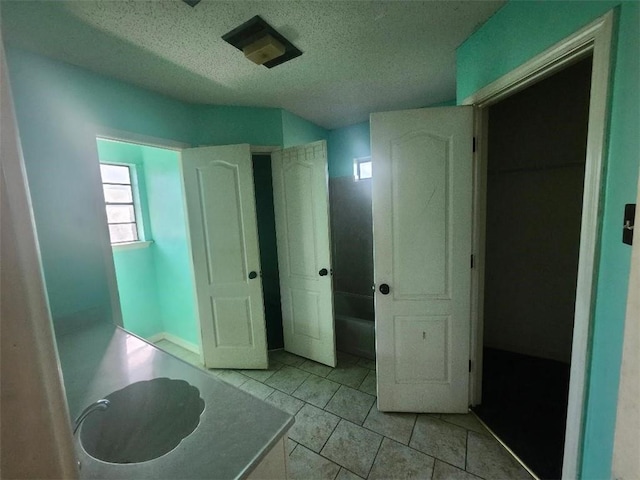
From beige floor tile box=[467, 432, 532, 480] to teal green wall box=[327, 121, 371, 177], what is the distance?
265 centimetres

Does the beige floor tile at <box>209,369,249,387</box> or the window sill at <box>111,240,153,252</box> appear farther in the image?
the window sill at <box>111,240,153,252</box>

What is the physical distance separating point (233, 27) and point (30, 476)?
1.70 metres

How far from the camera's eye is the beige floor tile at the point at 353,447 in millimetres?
1440

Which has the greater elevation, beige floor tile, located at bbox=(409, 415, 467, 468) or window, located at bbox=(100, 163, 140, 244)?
window, located at bbox=(100, 163, 140, 244)

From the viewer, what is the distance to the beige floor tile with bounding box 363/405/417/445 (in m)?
1.60

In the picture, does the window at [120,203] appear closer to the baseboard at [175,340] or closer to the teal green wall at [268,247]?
the baseboard at [175,340]

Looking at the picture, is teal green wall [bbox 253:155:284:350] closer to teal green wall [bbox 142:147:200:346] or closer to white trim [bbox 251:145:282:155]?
white trim [bbox 251:145:282:155]

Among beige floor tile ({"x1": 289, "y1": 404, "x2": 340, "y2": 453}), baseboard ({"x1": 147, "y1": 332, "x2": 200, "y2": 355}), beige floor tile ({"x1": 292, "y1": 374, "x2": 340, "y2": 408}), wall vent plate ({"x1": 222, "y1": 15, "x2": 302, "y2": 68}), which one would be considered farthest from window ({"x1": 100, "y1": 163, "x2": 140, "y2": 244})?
beige floor tile ({"x1": 289, "y1": 404, "x2": 340, "y2": 453})

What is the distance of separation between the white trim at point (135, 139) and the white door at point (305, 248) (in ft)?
2.61

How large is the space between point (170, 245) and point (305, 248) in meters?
1.46

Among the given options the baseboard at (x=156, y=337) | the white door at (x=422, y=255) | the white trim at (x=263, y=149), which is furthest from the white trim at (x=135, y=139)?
the baseboard at (x=156, y=337)

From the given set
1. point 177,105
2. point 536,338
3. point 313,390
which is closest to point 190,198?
point 177,105

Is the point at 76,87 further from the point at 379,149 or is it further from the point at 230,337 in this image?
the point at 230,337

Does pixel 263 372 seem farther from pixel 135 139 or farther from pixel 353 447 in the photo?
pixel 135 139
